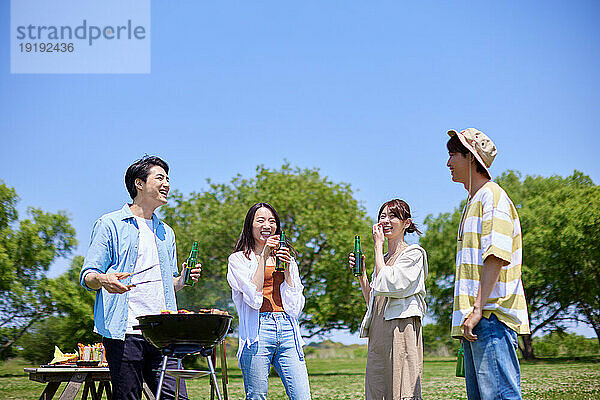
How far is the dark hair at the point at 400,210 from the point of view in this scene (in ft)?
14.9

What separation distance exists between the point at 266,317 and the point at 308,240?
17.9 metres

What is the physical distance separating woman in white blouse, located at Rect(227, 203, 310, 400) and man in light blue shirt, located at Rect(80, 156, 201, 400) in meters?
0.39

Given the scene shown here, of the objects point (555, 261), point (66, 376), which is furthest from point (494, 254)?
point (555, 261)

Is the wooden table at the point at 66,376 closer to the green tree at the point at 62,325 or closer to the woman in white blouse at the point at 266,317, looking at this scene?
the woman in white blouse at the point at 266,317

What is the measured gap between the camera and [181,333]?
338cm

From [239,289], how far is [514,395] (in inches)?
73.8

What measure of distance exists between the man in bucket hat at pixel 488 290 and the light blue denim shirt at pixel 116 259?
1.89 meters

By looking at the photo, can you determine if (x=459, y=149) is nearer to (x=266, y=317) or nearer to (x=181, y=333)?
(x=266, y=317)

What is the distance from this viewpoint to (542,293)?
30156mm

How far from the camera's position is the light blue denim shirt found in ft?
11.9

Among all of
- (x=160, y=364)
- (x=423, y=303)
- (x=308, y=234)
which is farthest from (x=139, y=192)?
(x=308, y=234)

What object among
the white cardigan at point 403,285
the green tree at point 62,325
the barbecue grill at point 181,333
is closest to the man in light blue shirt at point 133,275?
the barbecue grill at point 181,333

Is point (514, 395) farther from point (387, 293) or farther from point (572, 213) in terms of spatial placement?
point (572, 213)

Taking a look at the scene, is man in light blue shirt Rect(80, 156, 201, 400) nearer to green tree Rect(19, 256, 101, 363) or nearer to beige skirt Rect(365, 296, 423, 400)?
beige skirt Rect(365, 296, 423, 400)
